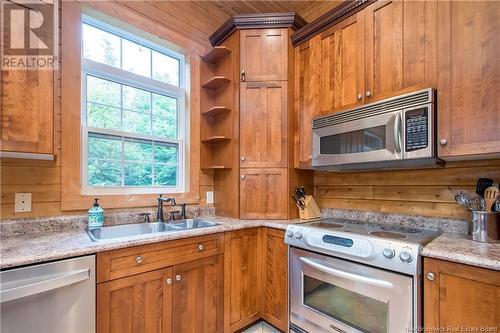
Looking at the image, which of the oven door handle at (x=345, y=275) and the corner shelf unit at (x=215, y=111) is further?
the corner shelf unit at (x=215, y=111)

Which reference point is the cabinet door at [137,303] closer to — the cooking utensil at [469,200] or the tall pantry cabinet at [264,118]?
the tall pantry cabinet at [264,118]

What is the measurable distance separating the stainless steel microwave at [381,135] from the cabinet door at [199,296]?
1.16 m

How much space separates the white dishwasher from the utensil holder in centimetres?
209

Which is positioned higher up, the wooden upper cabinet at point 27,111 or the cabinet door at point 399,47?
the cabinet door at point 399,47

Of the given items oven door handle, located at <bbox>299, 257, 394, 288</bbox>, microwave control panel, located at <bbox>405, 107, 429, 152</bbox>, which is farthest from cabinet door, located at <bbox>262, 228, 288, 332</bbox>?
microwave control panel, located at <bbox>405, 107, 429, 152</bbox>

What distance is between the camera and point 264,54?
2.22 m

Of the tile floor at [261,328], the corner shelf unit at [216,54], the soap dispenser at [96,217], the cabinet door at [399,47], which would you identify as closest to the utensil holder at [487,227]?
the cabinet door at [399,47]

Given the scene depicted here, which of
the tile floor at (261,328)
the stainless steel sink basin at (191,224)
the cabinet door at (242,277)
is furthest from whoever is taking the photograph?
the stainless steel sink basin at (191,224)

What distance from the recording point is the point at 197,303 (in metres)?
1.67

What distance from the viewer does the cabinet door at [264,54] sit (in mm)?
2209

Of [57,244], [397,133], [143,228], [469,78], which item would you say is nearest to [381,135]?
[397,133]

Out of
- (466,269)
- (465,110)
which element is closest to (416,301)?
(466,269)

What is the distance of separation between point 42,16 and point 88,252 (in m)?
1.33

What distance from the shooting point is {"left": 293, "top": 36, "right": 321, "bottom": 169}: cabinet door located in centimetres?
208
